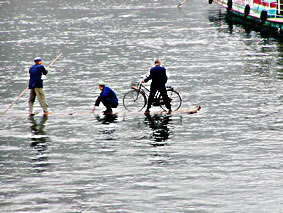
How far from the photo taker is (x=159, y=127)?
16781mm

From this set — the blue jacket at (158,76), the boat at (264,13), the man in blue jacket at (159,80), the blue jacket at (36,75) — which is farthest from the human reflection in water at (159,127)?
the boat at (264,13)

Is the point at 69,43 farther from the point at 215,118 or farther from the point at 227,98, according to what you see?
the point at 215,118

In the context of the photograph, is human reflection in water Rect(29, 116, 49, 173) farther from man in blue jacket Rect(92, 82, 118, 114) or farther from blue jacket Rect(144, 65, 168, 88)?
blue jacket Rect(144, 65, 168, 88)

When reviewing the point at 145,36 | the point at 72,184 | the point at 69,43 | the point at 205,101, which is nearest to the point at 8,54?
the point at 69,43

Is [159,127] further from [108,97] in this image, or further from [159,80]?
[108,97]

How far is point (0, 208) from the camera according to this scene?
10500 millimetres

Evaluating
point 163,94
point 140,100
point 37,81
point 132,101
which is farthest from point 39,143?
point 140,100

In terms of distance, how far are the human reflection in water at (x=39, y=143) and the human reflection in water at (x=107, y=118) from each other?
62.5 inches

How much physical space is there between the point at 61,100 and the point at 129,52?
1534 cm

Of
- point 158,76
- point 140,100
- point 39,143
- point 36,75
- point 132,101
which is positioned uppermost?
point 36,75

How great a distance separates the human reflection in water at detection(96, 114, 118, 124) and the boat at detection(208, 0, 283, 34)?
27972mm

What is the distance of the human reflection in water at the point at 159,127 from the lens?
15.2 m

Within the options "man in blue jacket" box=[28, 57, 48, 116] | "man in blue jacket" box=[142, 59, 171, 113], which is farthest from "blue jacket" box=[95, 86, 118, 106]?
"man in blue jacket" box=[28, 57, 48, 116]

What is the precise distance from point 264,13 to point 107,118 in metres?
31.1
